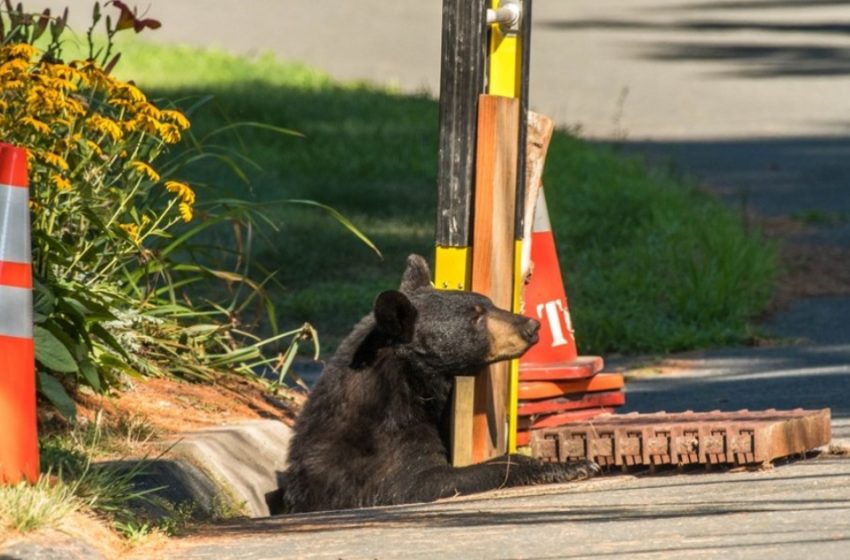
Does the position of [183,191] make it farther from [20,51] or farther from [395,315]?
[395,315]

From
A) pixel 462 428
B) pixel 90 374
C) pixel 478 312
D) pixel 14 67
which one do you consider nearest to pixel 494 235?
pixel 478 312

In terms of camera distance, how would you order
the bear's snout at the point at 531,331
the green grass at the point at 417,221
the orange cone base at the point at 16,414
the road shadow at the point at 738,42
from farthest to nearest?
the road shadow at the point at 738,42 → the green grass at the point at 417,221 → the bear's snout at the point at 531,331 → the orange cone base at the point at 16,414

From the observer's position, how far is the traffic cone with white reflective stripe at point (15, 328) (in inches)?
204

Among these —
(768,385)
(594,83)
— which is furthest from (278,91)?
(768,385)

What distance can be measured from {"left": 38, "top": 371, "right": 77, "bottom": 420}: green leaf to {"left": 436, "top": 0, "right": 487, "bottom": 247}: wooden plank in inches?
60.4

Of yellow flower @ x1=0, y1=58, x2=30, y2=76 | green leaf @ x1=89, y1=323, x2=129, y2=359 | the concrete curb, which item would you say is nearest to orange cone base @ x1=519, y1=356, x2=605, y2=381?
the concrete curb

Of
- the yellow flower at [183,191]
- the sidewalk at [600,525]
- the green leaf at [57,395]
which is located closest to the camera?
the sidewalk at [600,525]

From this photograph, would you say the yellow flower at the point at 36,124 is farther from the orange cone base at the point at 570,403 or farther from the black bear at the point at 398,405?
the orange cone base at the point at 570,403

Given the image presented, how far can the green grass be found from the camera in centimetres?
1065

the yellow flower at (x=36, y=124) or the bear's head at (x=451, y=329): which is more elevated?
the yellow flower at (x=36, y=124)

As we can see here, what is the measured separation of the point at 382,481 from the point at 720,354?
3724 mm

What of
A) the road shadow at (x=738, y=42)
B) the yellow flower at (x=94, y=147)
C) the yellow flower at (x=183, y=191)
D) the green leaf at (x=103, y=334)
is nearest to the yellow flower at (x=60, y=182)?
the yellow flower at (x=94, y=147)

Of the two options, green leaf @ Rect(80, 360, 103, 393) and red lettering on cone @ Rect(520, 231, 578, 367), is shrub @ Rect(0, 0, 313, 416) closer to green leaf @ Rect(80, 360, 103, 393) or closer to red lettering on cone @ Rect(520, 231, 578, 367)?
green leaf @ Rect(80, 360, 103, 393)

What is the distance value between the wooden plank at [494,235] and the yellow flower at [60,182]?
1.57m
